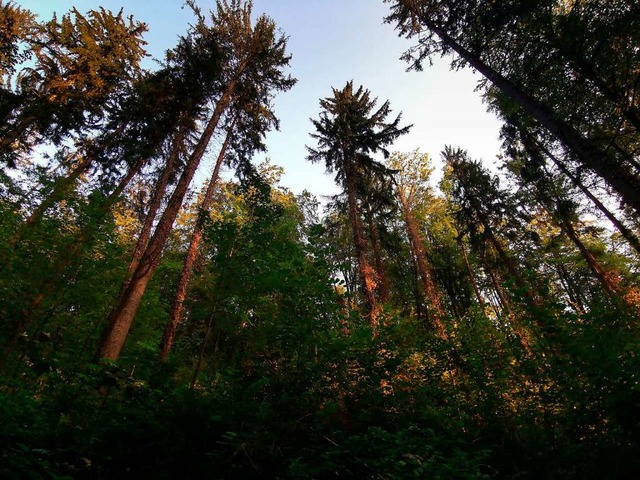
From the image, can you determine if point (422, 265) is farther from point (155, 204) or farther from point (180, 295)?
point (155, 204)

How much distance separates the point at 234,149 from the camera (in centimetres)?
1460

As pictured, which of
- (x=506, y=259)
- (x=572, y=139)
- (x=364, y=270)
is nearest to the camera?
(x=572, y=139)

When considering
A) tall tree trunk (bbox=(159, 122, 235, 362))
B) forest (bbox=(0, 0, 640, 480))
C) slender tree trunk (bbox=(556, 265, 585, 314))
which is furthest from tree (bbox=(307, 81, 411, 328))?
slender tree trunk (bbox=(556, 265, 585, 314))

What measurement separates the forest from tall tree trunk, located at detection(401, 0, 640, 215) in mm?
55

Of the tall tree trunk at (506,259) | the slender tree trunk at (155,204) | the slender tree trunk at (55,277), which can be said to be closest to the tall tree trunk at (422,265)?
the tall tree trunk at (506,259)

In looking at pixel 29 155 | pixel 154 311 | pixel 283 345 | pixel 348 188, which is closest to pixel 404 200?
pixel 348 188

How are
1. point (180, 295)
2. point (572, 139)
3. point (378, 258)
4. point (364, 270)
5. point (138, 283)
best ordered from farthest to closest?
point (378, 258)
point (364, 270)
point (180, 295)
point (138, 283)
point (572, 139)

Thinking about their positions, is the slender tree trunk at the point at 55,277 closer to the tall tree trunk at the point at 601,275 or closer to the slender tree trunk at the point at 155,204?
the slender tree trunk at the point at 155,204

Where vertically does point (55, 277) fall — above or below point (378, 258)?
below

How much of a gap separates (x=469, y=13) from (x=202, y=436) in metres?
11.4

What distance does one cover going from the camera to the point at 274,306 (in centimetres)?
767

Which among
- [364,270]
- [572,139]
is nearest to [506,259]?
[364,270]

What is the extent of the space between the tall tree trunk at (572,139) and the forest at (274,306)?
6 centimetres

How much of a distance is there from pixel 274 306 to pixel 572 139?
25.0ft
